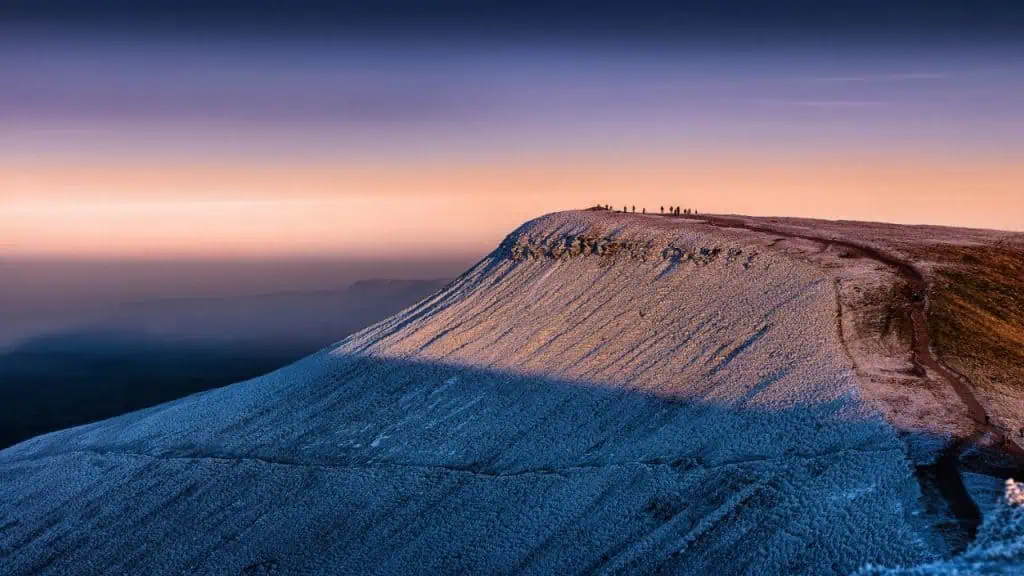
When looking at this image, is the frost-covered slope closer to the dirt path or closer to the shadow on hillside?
the shadow on hillside

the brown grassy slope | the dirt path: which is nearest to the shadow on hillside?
the dirt path

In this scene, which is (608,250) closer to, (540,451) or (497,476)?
(540,451)

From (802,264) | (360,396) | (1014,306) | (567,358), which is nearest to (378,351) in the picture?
(360,396)

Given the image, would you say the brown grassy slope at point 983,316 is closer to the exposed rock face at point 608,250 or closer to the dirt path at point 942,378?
the dirt path at point 942,378

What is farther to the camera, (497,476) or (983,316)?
(983,316)

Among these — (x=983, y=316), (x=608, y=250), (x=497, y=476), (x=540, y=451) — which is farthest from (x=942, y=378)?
(x=608, y=250)

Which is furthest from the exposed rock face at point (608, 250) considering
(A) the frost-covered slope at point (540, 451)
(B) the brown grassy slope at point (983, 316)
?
(B) the brown grassy slope at point (983, 316)

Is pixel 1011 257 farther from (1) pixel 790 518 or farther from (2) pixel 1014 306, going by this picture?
(1) pixel 790 518
